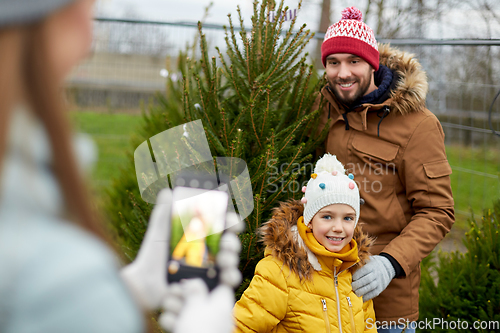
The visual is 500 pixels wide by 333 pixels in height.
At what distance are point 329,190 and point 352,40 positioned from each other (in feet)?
2.96

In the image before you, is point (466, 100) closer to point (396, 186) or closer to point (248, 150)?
point (396, 186)

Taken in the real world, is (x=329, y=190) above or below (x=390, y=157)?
below

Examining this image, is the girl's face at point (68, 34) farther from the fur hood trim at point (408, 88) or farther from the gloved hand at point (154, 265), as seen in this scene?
the fur hood trim at point (408, 88)

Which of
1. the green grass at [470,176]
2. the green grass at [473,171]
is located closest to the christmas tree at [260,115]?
the green grass at [470,176]

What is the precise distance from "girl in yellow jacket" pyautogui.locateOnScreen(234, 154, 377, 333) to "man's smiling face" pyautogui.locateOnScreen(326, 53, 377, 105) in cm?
46

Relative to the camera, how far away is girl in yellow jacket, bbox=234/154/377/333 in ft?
6.25

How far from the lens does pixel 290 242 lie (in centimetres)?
204

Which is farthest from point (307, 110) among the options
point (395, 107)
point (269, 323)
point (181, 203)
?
point (181, 203)

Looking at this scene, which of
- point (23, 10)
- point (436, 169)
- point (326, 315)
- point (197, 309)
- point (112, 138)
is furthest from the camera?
point (112, 138)

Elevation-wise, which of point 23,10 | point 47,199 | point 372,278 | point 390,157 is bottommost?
point 372,278

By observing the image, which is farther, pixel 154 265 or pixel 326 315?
pixel 326 315

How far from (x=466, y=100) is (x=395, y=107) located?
248 centimetres

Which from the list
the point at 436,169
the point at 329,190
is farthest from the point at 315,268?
the point at 436,169

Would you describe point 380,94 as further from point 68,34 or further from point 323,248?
point 68,34
